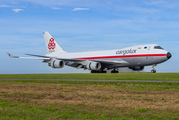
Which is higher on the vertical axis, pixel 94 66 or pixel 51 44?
pixel 51 44

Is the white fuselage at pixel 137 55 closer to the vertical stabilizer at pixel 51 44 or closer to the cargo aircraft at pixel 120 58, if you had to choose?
the cargo aircraft at pixel 120 58

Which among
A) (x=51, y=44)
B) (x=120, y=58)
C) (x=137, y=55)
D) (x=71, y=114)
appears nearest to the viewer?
(x=71, y=114)

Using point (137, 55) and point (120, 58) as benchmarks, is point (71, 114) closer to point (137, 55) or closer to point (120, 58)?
point (137, 55)

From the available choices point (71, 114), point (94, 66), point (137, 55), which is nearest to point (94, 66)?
point (94, 66)

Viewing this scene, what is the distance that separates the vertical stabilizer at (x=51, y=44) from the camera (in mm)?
62312

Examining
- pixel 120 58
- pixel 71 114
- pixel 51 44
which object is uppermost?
pixel 51 44

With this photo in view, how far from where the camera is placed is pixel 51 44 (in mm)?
62781

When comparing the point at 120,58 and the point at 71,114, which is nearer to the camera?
the point at 71,114

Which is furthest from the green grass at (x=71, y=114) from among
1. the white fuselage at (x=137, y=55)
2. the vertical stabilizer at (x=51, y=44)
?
the vertical stabilizer at (x=51, y=44)

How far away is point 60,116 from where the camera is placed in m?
7.93

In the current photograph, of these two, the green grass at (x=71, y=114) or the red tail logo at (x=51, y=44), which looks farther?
the red tail logo at (x=51, y=44)

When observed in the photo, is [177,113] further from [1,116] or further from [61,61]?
[61,61]

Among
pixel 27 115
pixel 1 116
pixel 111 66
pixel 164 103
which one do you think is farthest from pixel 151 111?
pixel 111 66

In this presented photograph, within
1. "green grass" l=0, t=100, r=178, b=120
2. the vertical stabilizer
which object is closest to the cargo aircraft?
the vertical stabilizer
